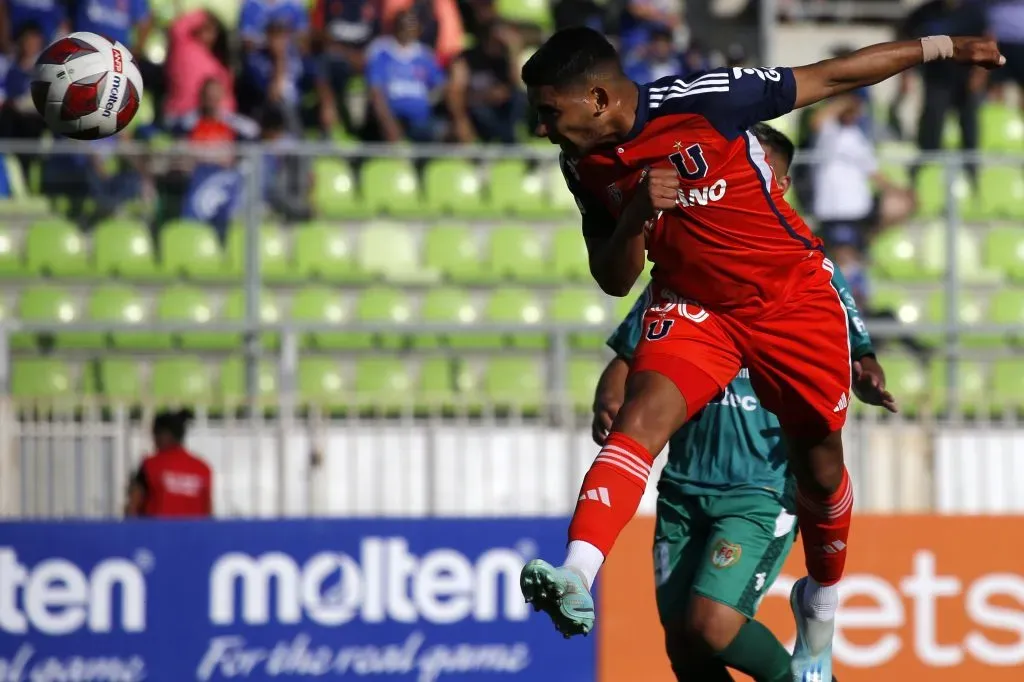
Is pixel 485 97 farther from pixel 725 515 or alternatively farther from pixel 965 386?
pixel 725 515

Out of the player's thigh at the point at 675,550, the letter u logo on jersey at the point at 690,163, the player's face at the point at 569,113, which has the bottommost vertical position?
the player's thigh at the point at 675,550

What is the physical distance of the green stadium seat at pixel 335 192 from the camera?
43.2 feet

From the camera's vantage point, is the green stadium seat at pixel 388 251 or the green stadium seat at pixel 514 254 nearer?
the green stadium seat at pixel 388 251

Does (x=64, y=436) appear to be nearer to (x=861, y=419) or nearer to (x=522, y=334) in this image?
(x=522, y=334)

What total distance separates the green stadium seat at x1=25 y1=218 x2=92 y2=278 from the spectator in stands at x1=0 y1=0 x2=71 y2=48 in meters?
2.33

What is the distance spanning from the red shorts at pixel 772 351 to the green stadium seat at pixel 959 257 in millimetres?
7083

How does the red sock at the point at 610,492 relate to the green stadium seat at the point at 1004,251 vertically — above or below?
below

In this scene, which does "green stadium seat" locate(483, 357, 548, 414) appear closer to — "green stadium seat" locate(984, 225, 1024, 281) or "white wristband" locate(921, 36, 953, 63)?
"green stadium seat" locate(984, 225, 1024, 281)

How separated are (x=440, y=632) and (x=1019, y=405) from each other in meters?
4.83

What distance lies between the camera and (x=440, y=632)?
988cm

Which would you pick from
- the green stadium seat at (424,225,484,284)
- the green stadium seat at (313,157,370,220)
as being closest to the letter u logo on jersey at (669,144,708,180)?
the green stadium seat at (424,225,484,284)

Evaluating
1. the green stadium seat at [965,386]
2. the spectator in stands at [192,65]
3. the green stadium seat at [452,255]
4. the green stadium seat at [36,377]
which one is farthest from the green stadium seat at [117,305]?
the green stadium seat at [965,386]

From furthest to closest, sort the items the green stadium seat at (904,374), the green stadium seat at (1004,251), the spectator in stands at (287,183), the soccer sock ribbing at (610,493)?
the green stadium seat at (1004,251) < the spectator in stands at (287,183) < the green stadium seat at (904,374) < the soccer sock ribbing at (610,493)

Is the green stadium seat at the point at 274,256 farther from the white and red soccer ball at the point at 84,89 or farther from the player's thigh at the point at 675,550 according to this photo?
the player's thigh at the point at 675,550
